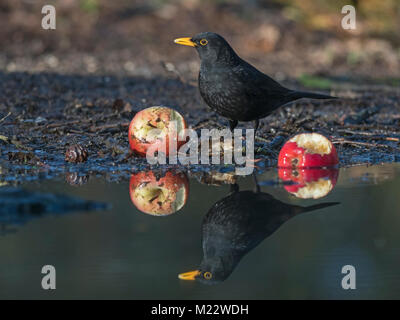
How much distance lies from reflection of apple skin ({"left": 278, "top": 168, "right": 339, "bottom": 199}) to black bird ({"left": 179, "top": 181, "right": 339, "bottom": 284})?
0.24 m

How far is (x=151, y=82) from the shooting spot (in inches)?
420

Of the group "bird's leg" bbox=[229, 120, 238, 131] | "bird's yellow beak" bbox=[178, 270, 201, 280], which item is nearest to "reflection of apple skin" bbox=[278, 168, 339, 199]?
"bird's leg" bbox=[229, 120, 238, 131]

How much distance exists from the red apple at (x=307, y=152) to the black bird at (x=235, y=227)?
835 mm

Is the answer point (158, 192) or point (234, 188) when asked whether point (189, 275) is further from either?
point (234, 188)

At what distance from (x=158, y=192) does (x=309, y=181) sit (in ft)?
3.91

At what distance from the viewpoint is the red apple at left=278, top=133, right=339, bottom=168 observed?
612cm

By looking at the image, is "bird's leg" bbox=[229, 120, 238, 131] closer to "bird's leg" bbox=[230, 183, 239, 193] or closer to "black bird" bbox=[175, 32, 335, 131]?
"black bird" bbox=[175, 32, 335, 131]

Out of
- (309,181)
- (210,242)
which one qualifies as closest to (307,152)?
(309,181)

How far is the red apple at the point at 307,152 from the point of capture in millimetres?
6121

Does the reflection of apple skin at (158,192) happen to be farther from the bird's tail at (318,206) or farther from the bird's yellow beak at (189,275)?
the bird's yellow beak at (189,275)

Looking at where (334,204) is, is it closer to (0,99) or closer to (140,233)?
(140,233)

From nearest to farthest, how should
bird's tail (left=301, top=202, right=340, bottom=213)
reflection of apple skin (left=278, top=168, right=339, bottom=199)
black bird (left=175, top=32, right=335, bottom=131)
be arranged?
bird's tail (left=301, top=202, right=340, bottom=213) < reflection of apple skin (left=278, top=168, right=339, bottom=199) < black bird (left=175, top=32, right=335, bottom=131)

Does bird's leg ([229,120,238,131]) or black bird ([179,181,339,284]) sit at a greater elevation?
bird's leg ([229,120,238,131])

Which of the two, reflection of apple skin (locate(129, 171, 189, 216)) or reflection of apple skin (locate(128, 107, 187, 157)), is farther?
reflection of apple skin (locate(128, 107, 187, 157))
